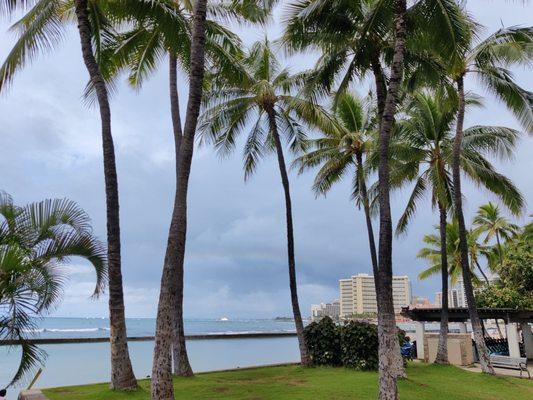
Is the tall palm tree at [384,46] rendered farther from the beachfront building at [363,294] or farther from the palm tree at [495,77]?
the beachfront building at [363,294]

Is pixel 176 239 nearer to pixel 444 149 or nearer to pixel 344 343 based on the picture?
pixel 344 343

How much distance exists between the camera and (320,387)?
11984 millimetres

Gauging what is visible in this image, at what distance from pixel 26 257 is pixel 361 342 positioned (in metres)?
11.8

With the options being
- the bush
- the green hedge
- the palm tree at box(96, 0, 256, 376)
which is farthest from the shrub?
the palm tree at box(96, 0, 256, 376)

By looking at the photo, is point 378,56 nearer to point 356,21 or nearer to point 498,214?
point 356,21

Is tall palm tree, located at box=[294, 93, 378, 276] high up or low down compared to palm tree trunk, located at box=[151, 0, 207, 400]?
up

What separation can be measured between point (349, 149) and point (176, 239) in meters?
12.7

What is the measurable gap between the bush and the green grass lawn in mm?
878

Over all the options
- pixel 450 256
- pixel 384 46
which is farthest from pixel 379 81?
pixel 450 256

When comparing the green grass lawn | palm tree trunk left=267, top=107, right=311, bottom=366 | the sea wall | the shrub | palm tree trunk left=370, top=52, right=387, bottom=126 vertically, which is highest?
palm tree trunk left=370, top=52, right=387, bottom=126

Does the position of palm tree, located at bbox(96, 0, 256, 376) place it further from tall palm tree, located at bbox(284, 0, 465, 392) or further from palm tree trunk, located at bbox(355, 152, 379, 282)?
palm tree trunk, located at bbox(355, 152, 379, 282)

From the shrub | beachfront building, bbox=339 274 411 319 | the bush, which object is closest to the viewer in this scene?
the shrub

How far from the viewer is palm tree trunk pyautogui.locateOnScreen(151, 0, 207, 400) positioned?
8.10 meters

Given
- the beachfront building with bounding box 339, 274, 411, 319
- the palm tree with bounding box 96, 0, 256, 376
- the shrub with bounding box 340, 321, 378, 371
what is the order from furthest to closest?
the beachfront building with bounding box 339, 274, 411, 319, the shrub with bounding box 340, 321, 378, 371, the palm tree with bounding box 96, 0, 256, 376
